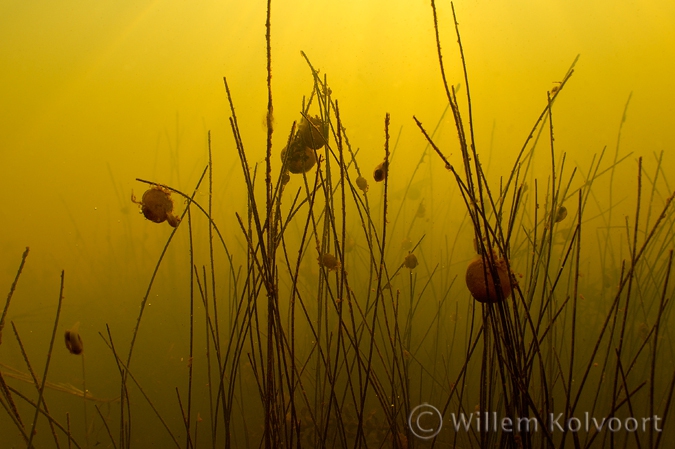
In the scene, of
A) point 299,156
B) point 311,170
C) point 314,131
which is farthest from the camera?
point 311,170

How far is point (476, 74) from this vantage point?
2.54 m

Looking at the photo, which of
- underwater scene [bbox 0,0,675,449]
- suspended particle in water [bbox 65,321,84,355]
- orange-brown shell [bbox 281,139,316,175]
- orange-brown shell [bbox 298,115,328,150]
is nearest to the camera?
suspended particle in water [bbox 65,321,84,355]

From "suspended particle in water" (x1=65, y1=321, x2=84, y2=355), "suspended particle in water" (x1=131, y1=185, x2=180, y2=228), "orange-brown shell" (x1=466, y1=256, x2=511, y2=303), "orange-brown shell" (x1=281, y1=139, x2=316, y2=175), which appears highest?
"orange-brown shell" (x1=281, y1=139, x2=316, y2=175)

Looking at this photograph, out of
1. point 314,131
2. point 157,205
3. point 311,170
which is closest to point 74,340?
point 157,205

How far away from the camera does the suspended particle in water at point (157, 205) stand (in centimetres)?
114

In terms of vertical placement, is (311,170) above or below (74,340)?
above

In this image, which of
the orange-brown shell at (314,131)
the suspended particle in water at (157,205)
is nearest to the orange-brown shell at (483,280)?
the orange-brown shell at (314,131)

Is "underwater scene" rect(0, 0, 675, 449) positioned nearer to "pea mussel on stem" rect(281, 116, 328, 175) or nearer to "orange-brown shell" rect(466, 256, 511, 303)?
"pea mussel on stem" rect(281, 116, 328, 175)

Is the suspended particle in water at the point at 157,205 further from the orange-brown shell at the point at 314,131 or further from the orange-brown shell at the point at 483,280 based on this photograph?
the orange-brown shell at the point at 483,280

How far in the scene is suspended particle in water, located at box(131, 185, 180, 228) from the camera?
1144mm

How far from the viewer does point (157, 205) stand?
1152 mm

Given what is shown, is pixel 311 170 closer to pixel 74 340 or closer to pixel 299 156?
pixel 299 156

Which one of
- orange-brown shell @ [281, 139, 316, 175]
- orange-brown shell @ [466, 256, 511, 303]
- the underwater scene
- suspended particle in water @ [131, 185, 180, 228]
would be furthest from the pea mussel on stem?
the underwater scene

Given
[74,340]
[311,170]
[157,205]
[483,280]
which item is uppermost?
[311,170]
